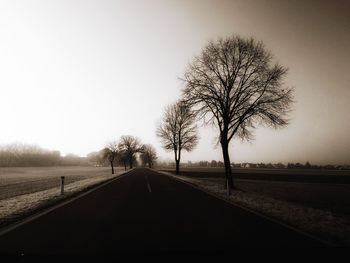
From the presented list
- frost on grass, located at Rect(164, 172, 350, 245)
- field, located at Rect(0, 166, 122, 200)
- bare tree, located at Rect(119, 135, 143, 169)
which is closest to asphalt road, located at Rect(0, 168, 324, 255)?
frost on grass, located at Rect(164, 172, 350, 245)

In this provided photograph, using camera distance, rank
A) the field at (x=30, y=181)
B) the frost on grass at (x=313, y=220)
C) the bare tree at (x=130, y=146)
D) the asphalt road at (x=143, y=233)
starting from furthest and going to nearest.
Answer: the bare tree at (x=130, y=146), the field at (x=30, y=181), the frost on grass at (x=313, y=220), the asphalt road at (x=143, y=233)

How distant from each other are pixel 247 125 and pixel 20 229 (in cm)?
1678

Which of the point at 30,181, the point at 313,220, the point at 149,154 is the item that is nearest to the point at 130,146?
the point at 149,154

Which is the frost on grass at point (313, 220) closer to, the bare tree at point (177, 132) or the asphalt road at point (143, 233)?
the asphalt road at point (143, 233)

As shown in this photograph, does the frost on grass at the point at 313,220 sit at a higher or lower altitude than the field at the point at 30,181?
higher

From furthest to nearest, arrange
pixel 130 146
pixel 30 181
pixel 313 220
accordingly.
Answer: pixel 130 146 → pixel 30 181 → pixel 313 220

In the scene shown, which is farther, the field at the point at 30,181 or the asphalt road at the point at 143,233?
the field at the point at 30,181

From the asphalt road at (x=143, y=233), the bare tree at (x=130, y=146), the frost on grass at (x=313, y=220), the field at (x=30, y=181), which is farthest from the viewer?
the bare tree at (x=130, y=146)

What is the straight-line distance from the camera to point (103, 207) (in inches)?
421

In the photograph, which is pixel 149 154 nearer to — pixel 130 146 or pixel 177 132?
pixel 130 146

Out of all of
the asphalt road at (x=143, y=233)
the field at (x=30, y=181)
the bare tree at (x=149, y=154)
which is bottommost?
the field at (x=30, y=181)

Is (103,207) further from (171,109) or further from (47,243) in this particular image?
(171,109)

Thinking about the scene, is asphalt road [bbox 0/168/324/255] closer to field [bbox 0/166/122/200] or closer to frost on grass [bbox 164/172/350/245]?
frost on grass [bbox 164/172/350/245]

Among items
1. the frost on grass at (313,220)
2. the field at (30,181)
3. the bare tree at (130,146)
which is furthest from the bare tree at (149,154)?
the frost on grass at (313,220)
